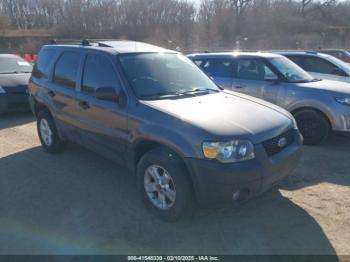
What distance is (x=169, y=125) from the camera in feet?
10.4

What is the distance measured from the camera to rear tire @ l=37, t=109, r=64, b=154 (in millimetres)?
5336

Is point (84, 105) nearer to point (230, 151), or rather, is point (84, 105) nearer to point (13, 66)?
point (230, 151)

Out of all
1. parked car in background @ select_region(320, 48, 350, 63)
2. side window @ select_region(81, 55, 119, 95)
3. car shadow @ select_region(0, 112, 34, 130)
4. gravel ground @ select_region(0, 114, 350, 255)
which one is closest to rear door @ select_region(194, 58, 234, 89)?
gravel ground @ select_region(0, 114, 350, 255)

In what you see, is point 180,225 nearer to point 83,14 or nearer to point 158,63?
point 158,63

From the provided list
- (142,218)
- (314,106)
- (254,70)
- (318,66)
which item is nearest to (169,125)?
(142,218)

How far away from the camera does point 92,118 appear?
13.7 feet

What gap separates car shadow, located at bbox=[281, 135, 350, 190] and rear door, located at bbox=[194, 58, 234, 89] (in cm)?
219

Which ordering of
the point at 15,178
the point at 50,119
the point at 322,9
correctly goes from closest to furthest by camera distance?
the point at 15,178 < the point at 50,119 < the point at 322,9

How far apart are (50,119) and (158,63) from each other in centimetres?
232

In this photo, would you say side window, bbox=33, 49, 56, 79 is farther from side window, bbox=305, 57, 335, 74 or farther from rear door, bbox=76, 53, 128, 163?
side window, bbox=305, 57, 335, 74

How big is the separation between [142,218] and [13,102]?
616cm

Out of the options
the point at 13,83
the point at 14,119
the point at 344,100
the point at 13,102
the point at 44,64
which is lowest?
the point at 14,119

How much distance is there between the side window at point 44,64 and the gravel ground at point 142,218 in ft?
5.30

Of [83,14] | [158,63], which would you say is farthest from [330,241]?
[83,14]
